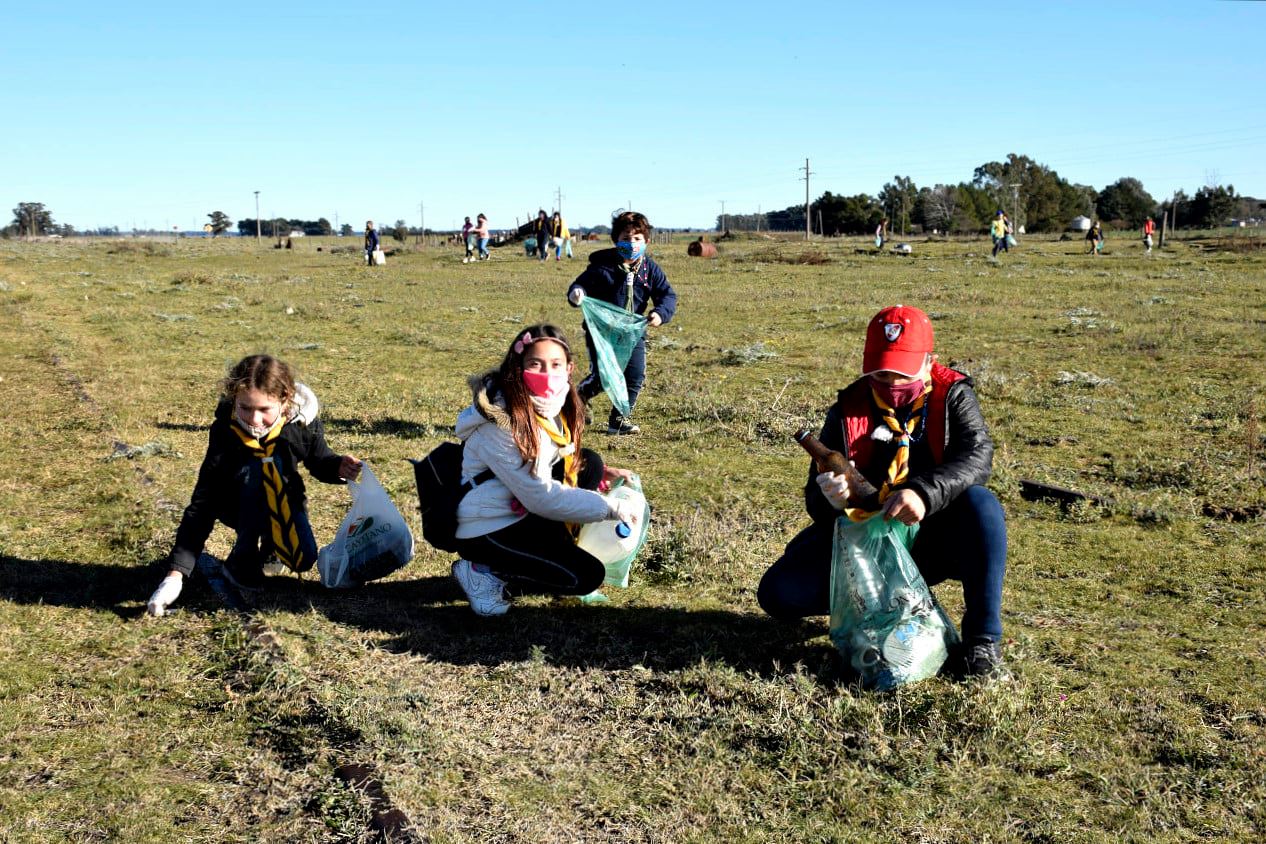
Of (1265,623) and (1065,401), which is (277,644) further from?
(1065,401)

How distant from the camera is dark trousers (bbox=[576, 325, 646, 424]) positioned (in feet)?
26.7

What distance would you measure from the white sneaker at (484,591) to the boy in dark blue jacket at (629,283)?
11.7 feet

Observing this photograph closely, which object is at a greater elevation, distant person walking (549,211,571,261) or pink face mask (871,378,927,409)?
distant person walking (549,211,571,261)

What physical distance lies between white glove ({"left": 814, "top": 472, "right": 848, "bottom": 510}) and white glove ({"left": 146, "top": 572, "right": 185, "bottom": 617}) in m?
2.75

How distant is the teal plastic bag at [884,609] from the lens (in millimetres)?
3811

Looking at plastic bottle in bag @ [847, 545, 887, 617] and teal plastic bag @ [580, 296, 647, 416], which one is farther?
teal plastic bag @ [580, 296, 647, 416]

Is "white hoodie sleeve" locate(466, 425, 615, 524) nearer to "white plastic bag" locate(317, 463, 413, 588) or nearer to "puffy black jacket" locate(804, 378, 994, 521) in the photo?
"white plastic bag" locate(317, 463, 413, 588)

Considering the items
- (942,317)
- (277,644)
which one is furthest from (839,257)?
(277,644)

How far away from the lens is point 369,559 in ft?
16.0

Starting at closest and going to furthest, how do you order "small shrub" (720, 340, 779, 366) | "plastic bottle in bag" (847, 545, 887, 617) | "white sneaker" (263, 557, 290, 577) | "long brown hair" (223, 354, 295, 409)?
1. "plastic bottle in bag" (847, 545, 887, 617)
2. "long brown hair" (223, 354, 295, 409)
3. "white sneaker" (263, 557, 290, 577)
4. "small shrub" (720, 340, 779, 366)

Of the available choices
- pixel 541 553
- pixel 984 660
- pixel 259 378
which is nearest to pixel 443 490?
pixel 541 553

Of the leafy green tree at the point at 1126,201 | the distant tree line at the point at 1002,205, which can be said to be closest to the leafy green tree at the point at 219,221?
the distant tree line at the point at 1002,205

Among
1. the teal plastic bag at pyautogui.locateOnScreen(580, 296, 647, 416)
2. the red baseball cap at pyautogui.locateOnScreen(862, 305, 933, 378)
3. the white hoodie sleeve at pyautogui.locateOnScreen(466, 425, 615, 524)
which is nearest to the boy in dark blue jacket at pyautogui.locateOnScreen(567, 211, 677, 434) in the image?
the teal plastic bag at pyautogui.locateOnScreen(580, 296, 647, 416)

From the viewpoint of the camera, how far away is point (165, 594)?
453cm
